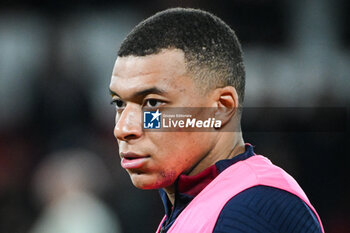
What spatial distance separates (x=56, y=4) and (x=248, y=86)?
1.94 metres

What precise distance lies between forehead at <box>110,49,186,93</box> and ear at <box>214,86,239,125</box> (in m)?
0.15

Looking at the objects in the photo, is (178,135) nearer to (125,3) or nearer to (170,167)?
(170,167)

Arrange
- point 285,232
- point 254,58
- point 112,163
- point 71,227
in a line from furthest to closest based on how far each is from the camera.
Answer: point 254,58 < point 112,163 < point 71,227 < point 285,232

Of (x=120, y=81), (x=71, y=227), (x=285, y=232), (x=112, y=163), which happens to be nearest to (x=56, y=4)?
(x=112, y=163)

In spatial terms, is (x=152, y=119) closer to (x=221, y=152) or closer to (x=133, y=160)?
(x=133, y=160)

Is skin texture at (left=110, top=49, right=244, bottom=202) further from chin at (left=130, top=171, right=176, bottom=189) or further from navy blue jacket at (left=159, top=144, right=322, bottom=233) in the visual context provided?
navy blue jacket at (left=159, top=144, right=322, bottom=233)

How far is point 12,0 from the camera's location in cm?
518

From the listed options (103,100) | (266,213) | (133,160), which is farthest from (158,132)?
(103,100)

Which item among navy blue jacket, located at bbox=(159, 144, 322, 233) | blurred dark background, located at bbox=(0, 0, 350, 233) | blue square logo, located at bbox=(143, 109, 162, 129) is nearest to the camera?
navy blue jacket, located at bbox=(159, 144, 322, 233)

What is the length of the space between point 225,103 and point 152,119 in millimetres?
256

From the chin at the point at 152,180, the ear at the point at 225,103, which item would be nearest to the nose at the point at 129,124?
the chin at the point at 152,180

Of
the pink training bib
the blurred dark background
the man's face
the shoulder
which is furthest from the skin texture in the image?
the blurred dark background

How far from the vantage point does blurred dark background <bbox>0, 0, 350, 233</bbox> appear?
14.5 ft

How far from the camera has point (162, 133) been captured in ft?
5.76
